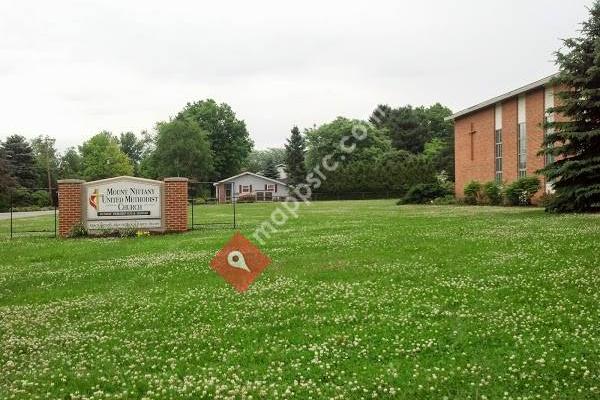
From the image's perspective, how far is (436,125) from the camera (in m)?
100

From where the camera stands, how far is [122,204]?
20.2m

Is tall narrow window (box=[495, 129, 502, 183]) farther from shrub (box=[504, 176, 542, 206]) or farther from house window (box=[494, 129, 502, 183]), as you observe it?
shrub (box=[504, 176, 542, 206])

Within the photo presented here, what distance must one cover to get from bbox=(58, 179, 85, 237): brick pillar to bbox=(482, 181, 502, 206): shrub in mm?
25006

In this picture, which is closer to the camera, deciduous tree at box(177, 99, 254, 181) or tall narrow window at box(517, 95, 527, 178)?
tall narrow window at box(517, 95, 527, 178)

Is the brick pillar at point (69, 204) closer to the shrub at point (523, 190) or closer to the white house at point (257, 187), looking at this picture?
the shrub at point (523, 190)

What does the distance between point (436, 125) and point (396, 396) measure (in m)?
99.9

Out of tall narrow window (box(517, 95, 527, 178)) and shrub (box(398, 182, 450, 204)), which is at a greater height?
tall narrow window (box(517, 95, 527, 178))

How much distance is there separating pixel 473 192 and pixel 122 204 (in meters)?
26.1

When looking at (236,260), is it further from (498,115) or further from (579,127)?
(498,115)

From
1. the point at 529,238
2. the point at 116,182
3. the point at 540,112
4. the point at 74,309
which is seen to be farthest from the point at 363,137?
the point at 74,309

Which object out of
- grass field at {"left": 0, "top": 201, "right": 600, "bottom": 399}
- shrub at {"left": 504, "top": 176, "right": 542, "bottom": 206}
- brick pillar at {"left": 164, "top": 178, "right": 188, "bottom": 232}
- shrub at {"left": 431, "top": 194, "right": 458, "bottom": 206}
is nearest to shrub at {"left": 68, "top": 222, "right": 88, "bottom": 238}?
brick pillar at {"left": 164, "top": 178, "right": 188, "bottom": 232}

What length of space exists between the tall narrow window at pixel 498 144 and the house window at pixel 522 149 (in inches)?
97.7

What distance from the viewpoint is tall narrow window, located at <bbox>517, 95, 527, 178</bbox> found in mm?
33844

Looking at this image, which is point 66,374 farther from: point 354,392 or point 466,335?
point 466,335
